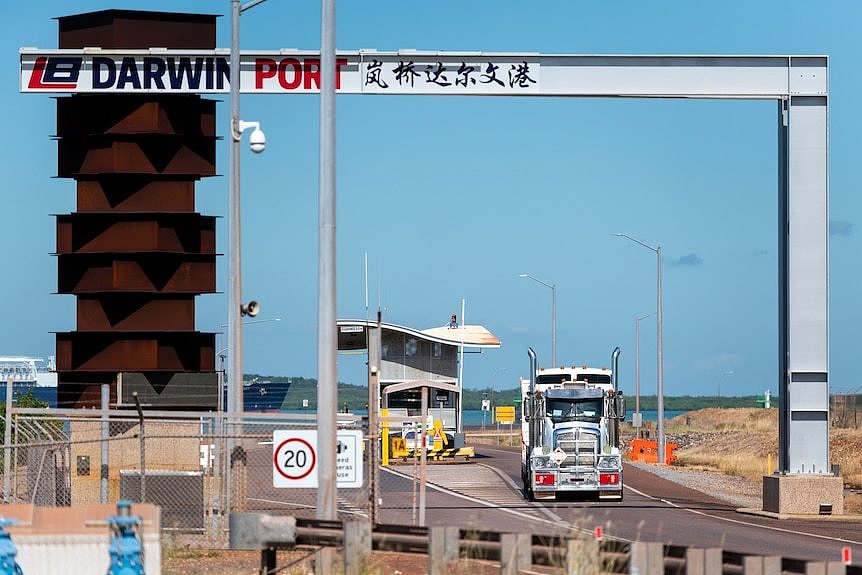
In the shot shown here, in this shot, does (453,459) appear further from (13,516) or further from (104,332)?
(13,516)

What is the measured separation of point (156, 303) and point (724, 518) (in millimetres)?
20252

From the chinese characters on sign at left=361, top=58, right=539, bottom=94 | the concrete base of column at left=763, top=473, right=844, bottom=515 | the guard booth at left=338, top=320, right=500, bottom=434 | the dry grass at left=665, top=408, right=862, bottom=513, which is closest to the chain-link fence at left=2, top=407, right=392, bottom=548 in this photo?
the chinese characters on sign at left=361, top=58, right=539, bottom=94

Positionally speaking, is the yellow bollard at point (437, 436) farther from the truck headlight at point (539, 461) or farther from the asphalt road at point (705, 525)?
the truck headlight at point (539, 461)

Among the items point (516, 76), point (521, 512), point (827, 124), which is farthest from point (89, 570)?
point (827, 124)

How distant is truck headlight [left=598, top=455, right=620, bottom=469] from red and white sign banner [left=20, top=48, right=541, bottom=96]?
9.95 meters

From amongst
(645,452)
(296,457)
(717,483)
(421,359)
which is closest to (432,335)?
(421,359)

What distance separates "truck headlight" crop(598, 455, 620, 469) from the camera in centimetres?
3666

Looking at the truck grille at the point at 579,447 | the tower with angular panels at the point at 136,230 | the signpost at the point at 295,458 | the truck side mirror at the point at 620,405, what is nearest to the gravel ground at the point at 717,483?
the truck side mirror at the point at 620,405

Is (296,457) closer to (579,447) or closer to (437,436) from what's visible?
(579,447)

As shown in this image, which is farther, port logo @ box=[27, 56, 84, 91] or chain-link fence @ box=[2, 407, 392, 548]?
port logo @ box=[27, 56, 84, 91]

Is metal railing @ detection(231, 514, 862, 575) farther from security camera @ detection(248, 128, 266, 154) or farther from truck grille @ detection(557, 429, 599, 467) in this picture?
truck grille @ detection(557, 429, 599, 467)

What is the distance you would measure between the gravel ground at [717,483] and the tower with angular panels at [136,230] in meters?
16.0

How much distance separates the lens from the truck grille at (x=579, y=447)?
36719mm

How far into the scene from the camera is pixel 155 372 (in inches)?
1742
